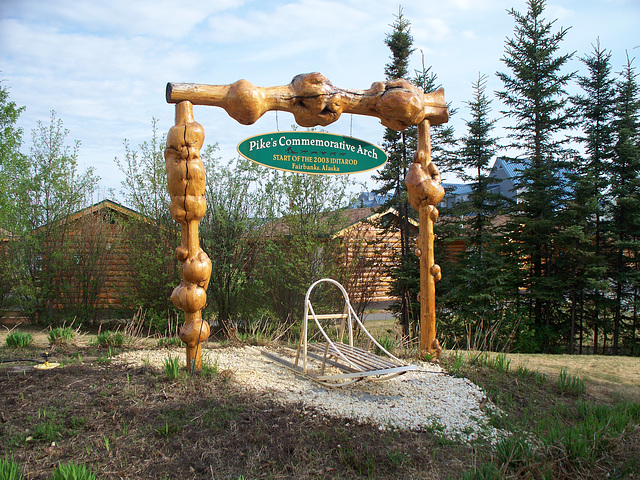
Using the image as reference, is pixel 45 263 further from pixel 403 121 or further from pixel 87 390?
pixel 403 121

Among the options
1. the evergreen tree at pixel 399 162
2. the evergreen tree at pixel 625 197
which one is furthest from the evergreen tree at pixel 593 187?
the evergreen tree at pixel 399 162

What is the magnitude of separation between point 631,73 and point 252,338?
8.77m

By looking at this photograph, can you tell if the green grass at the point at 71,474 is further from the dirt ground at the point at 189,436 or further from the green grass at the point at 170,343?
the green grass at the point at 170,343

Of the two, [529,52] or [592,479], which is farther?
[529,52]

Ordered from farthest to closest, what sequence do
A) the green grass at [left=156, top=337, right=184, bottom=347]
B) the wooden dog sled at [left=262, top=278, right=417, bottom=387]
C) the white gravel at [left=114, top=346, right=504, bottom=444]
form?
1. the green grass at [left=156, top=337, right=184, bottom=347]
2. the wooden dog sled at [left=262, top=278, right=417, bottom=387]
3. the white gravel at [left=114, top=346, right=504, bottom=444]

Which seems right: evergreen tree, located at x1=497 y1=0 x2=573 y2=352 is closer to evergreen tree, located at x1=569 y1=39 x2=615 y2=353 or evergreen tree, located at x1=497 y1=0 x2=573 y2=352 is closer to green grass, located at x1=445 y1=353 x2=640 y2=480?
evergreen tree, located at x1=569 y1=39 x2=615 y2=353

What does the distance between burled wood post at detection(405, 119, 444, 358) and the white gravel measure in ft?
2.28

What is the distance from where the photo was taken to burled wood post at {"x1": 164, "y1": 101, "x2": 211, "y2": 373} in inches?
178

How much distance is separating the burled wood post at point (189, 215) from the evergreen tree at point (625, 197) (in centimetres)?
726

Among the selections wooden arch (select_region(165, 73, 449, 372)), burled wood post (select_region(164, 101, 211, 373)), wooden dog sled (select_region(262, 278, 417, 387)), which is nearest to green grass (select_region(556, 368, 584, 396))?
wooden arch (select_region(165, 73, 449, 372))

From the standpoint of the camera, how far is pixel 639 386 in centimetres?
475

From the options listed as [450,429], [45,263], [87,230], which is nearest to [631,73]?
[450,429]

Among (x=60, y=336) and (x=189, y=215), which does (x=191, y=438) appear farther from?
(x=60, y=336)

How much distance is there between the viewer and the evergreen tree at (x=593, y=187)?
26.4 feet
